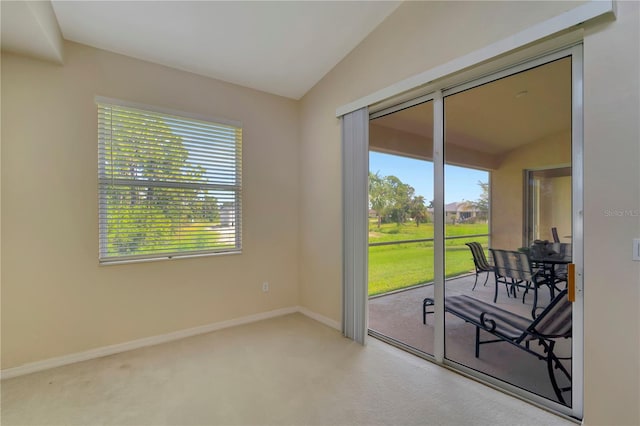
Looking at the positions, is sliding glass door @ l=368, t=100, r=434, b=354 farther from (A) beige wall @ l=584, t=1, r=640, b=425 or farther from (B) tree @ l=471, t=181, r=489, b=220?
(A) beige wall @ l=584, t=1, r=640, b=425

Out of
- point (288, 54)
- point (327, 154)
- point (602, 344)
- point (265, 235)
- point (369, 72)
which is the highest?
point (288, 54)

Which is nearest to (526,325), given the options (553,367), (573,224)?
(553,367)

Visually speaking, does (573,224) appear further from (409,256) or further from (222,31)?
(222,31)

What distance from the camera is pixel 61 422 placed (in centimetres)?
183

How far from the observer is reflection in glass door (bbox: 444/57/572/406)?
76.2 inches

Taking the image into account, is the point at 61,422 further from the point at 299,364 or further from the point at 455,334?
the point at 455,334

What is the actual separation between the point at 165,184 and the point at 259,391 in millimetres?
2171

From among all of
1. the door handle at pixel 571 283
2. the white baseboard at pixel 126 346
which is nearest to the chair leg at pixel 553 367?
the door handle at pixel 571 283

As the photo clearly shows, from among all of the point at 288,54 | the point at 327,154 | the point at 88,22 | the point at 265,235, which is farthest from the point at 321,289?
the point at 88,22

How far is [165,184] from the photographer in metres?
3.00

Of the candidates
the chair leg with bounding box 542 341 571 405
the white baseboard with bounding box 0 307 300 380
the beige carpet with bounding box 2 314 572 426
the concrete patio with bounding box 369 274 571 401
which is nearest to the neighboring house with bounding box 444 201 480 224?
the concrete patio with bounding box 369 274 571 401

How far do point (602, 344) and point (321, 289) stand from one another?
8.25ft

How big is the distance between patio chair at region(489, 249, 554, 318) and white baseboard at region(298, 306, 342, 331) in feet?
5.53

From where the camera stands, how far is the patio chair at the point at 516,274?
6.79 ft
